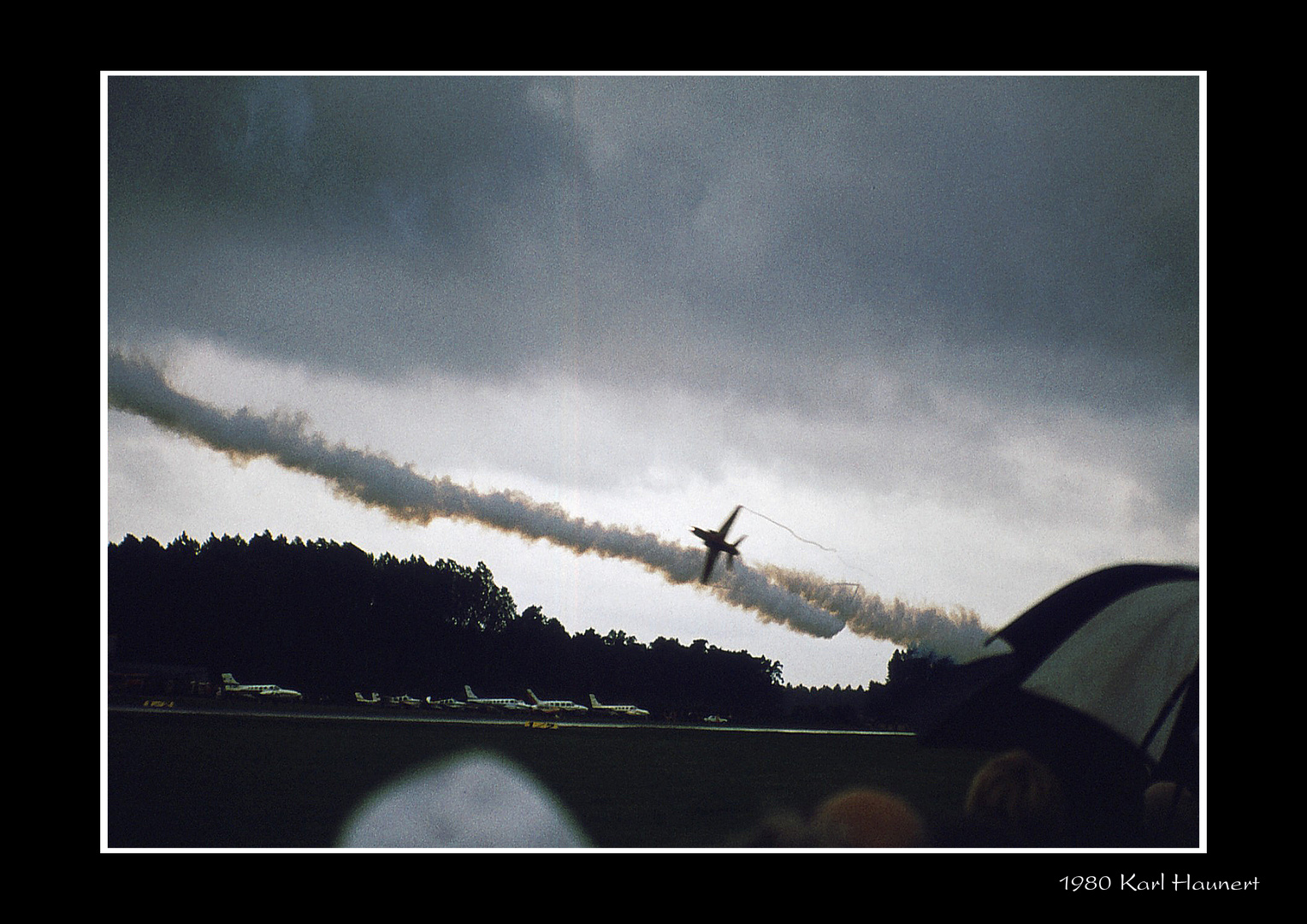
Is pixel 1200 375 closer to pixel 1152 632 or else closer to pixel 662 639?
pixel 1152 632

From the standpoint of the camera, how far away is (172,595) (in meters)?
79.6

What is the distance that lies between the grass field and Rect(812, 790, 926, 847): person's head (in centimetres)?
71

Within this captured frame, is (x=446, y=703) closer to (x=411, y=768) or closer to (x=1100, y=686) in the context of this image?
(x=411, y=768)

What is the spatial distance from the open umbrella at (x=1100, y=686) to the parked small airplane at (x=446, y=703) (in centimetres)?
6364

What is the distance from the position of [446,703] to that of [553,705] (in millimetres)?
11838

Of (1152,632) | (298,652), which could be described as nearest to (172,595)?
(298,652)

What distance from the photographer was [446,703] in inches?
3056

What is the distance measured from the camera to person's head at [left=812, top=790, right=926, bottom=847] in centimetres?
1742

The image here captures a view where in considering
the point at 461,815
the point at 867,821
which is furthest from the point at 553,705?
the point at 867,821

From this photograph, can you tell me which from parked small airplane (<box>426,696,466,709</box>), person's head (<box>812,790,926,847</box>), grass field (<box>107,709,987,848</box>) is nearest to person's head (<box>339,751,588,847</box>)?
grass field (<box>107,709,987,848</box>)

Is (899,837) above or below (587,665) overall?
above

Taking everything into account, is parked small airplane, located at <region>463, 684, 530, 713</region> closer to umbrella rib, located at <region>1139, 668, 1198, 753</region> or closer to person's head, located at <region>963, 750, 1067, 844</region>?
person's head, located at <region>963, 750, 1067, 844</region>

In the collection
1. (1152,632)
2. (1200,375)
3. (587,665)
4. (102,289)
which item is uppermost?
(102,289)

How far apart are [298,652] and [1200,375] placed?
3230 inches
